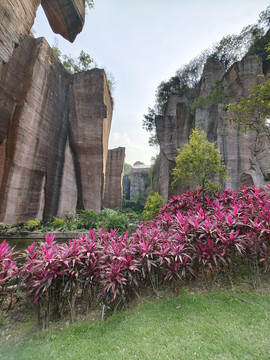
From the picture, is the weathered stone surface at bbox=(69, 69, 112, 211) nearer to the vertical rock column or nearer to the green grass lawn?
the vertical rock column

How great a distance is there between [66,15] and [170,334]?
751 centimetres

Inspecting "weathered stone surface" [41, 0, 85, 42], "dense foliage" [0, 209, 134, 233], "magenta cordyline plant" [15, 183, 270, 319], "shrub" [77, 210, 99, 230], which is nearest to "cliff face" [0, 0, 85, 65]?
"weathered stone surface" [41, 0, 85, 42]

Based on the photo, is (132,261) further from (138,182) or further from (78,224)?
(138,182)

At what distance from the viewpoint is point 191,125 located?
35.8 feet

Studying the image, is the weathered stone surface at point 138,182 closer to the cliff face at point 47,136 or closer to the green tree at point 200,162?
the cliff face at point 47,136

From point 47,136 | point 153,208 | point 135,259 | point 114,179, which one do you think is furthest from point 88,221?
point 114,179

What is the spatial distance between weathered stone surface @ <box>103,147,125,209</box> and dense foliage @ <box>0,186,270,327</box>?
1104 cm

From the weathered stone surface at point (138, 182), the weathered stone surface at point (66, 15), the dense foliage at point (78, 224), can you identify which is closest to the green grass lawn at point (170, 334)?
the dense foliage at point (78, 224)

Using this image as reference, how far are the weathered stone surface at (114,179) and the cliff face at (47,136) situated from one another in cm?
596

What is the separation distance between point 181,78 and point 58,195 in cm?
1552

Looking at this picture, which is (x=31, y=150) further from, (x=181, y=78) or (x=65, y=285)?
(x=181, y=78)

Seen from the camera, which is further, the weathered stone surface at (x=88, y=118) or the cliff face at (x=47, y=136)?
the weathered stone surface at (x=88, y=118)

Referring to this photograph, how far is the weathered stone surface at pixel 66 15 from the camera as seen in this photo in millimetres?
4555

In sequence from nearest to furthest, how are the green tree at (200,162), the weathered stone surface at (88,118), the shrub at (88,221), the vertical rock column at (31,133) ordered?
1. the vertical rock column at (31,133)
2. the green tree at (200,162)
3. the shrub at (88,221)
4. the weathered stone surface at (88,118)
